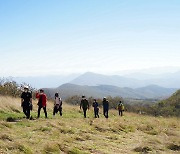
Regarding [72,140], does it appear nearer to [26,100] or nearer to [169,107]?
[26,100]

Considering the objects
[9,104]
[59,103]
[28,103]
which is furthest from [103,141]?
[9,104]

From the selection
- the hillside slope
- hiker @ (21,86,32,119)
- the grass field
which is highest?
hiker @ (21,86,32,119)

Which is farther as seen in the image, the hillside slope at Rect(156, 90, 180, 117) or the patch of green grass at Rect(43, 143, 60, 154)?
the hillside slope at Rect(156, 90, 180, 117)

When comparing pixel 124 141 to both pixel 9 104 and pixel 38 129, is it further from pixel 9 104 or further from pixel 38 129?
pixel 9 104

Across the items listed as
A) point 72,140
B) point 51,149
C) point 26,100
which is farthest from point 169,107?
point 51,149

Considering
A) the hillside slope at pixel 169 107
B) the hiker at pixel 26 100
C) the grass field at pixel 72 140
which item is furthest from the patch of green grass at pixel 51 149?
the hillside slope at pixel 169 107

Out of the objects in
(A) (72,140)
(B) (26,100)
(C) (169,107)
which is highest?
(B) (26,100)

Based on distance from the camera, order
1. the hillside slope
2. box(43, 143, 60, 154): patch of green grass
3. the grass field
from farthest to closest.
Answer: the hillside slope → the grass field → box(43, 143, 60, 154): patch of green grass

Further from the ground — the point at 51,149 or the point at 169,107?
the point at 51,149

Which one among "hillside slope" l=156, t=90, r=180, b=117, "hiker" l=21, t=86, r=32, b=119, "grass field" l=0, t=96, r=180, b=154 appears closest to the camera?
"grass field" l=0, t=96, r=180, b=154

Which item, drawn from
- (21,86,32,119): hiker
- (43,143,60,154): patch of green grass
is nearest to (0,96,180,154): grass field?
(43,143,60,154): patch of green grass

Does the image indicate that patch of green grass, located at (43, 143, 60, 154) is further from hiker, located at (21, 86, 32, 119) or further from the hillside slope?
the hillside slope

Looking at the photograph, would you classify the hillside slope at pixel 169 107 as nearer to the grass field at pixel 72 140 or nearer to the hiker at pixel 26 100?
the grass field at pixel 72 140

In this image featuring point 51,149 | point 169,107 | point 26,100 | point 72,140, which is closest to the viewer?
point 51,149
